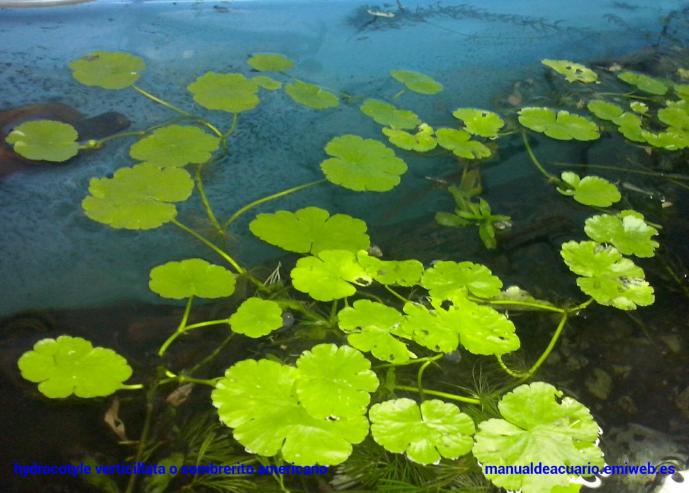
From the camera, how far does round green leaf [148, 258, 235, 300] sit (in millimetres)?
1207

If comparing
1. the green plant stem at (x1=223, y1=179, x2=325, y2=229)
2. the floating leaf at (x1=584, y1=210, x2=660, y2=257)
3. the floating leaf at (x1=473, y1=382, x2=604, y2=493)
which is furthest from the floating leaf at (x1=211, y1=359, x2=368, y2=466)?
the floating leaf at (x1=584, y1=210, x2=660, y2=257)

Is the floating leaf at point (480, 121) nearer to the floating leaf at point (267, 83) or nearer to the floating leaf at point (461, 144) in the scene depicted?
the floating leaf at point (461, 144)

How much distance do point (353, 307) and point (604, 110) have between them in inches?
58.6

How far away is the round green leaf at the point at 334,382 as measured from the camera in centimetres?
97

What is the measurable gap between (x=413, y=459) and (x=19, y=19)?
230 cm

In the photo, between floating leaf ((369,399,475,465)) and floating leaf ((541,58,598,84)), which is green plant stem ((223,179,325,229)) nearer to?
floating leaf ((369,399,475,465))

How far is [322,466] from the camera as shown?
93cm

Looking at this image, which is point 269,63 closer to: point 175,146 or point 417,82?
point 417,82

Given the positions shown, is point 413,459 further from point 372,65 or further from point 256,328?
point 372,65

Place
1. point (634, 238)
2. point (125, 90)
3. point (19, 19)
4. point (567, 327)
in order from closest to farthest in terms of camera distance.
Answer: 1. point (567, 327)
2. point (634, 238)
3. point (125, 90)
4. point (19, 19)

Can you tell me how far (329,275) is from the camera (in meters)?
1.28

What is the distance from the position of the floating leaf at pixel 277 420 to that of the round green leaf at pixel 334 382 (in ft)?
0.03

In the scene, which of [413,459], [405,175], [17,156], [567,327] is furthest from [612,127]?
[17,156]

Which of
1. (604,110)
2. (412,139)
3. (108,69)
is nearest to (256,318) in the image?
(412,139)
